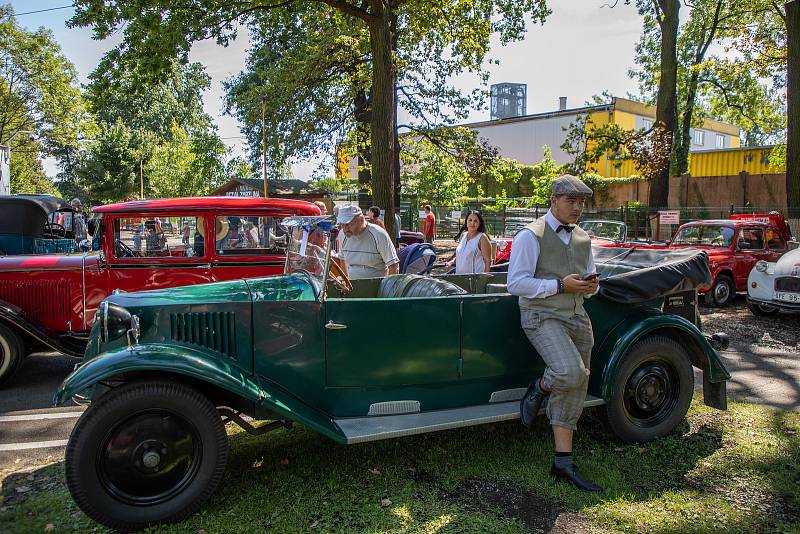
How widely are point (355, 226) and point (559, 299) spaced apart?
2632 mm

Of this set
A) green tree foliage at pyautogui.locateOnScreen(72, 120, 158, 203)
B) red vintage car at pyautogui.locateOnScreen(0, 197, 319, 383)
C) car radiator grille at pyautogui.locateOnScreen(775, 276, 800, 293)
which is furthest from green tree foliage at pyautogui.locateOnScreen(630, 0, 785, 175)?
green tree foliage at pyautogui.locateOnScreen(72, 120, 158, 203)

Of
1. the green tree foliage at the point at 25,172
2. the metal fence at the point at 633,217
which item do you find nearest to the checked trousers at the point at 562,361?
the metal fence at the point at 633,217

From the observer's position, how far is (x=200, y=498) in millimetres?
3514

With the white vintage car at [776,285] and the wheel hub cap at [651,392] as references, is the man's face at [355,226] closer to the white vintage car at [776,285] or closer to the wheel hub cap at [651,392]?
the wheel hub cap at [651,392]

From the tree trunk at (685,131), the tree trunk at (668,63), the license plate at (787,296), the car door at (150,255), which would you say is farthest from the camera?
the tree trunk at (685,131)

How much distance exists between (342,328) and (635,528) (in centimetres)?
207

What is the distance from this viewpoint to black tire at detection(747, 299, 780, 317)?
9.95m

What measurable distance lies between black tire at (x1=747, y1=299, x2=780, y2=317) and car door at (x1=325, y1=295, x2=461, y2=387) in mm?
8001

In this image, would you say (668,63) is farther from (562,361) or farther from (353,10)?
(562,361)

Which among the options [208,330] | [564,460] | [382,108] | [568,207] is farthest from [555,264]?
[382,108]

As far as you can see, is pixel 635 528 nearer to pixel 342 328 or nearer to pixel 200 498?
pixel 342 328

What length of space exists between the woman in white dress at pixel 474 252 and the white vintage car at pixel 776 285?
17.7ft

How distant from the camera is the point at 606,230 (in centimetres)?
1450

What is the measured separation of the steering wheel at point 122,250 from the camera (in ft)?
23.1
